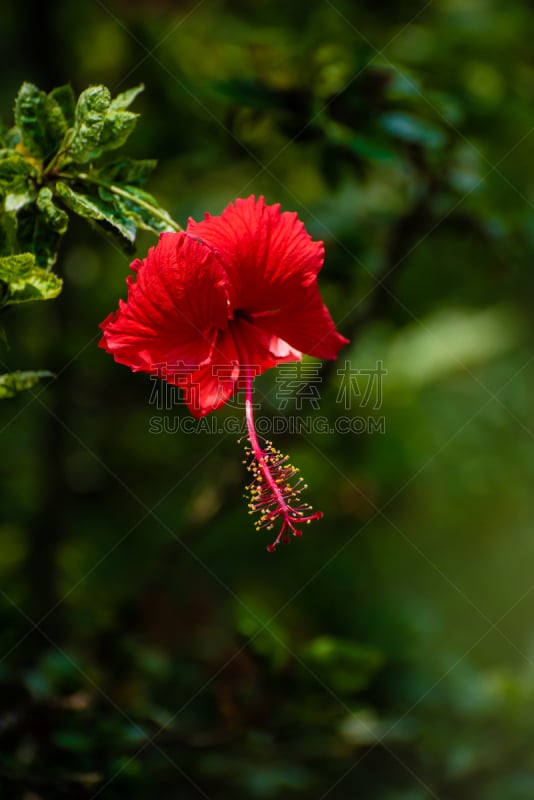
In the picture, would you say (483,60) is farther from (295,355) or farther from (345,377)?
(295,355)

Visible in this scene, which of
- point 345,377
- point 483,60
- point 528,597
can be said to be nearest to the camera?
point 483,60

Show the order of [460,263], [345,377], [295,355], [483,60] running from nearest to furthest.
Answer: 1. [295,355]
2. [483,60]
3. [345,377]
4. [460,263]

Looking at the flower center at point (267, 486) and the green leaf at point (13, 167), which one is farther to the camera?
the flower center at point (267, 486)

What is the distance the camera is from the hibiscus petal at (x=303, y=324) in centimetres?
98

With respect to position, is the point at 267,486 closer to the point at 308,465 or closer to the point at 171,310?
the point at 171,310

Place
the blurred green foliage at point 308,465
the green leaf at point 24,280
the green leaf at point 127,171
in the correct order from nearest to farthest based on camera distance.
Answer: the green leaf at point 24,280
the green leaf at point 127,171
the blurred green foliage at point 308,465

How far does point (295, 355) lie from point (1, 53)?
Answer: 6.35ft

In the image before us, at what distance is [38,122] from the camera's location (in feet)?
3.00

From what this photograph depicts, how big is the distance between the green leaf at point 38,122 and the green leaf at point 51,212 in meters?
0.07

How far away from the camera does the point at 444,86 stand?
5.71 feet

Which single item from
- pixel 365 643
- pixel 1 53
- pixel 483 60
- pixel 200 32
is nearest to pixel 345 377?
pixel 365 643

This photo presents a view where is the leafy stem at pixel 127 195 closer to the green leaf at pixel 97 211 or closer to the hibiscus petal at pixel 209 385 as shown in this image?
the green leaf at pixel 97 211

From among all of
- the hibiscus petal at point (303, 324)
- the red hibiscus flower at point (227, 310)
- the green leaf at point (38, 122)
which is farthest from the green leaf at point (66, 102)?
the hibiscus petal at point (303, 324)

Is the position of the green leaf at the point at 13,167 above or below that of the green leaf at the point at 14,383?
above
